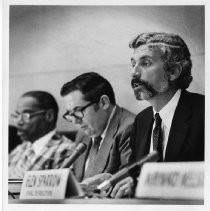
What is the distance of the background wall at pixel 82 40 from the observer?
2.12 meters

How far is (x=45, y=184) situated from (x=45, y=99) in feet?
1.23

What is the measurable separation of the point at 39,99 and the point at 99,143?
33 cm

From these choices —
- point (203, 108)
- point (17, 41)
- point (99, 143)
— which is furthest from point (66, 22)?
point (203, 108)

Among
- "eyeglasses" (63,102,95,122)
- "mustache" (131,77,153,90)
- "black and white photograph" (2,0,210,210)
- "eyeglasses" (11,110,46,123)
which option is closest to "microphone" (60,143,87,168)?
"black and white photograph" (2,0,210,210)

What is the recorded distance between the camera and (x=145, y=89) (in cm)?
211

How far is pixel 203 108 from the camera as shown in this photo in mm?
2090

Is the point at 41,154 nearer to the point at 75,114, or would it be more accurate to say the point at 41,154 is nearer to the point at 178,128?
the point at 75,114

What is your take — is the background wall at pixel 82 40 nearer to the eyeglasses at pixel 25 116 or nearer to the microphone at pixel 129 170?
the eyeglasses at pixel 25 116

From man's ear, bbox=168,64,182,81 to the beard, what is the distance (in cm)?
3

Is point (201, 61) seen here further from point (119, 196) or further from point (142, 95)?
point (119, 196)

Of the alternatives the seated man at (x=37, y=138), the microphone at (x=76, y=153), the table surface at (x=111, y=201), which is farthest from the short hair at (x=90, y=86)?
A: the table surface at (x=111, y=201)

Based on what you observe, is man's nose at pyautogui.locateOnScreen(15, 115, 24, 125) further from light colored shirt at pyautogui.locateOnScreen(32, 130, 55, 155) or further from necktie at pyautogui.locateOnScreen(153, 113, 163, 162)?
necktie at pyautogui.locateOnScreen(153, 113, 163, 162)

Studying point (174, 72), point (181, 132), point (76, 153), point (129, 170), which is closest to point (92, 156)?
point (76, 153)

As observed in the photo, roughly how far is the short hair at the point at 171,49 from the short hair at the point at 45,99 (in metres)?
0.42
